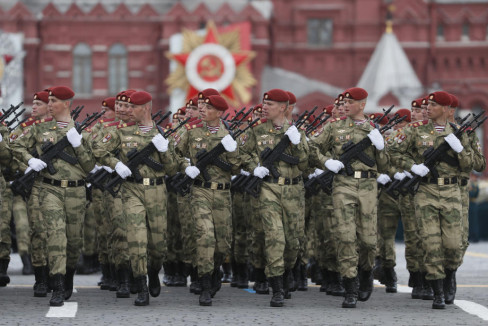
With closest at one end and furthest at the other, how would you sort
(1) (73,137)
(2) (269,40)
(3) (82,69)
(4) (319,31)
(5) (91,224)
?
(1) (73,137), (5) (91,224), (3) (82,69), (2) (269,40), (4) (319,31)

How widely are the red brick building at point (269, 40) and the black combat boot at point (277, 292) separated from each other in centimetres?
3112

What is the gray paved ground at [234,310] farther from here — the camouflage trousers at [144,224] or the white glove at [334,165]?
the white glove at [334,165]

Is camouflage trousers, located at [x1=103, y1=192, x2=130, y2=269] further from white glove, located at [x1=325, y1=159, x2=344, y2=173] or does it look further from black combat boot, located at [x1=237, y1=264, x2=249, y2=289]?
white glove, located at [x1=325, y1=159, x2=344, y2=173]

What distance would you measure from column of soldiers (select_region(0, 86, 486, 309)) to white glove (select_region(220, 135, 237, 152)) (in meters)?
0.02

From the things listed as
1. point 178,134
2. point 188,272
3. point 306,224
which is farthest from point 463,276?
point 178,134

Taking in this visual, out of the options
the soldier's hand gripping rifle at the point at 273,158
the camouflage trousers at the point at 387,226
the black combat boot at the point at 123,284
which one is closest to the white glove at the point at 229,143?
the soldier's hand gripping rifle at the point at 273,158

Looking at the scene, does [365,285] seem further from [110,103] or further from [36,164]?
[110,103]

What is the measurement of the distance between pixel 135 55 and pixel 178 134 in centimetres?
3169

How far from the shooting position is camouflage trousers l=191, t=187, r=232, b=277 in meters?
A: 10.9

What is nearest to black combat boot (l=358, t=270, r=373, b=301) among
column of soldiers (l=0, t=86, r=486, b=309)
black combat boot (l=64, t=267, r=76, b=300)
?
column of soldiers (l=0, t=86, r=486, b=309)

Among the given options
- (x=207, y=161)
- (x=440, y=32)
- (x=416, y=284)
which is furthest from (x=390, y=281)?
(x=440, y=32)

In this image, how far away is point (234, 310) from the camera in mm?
10438

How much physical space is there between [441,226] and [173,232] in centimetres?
355

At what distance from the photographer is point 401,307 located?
35.7 feet
